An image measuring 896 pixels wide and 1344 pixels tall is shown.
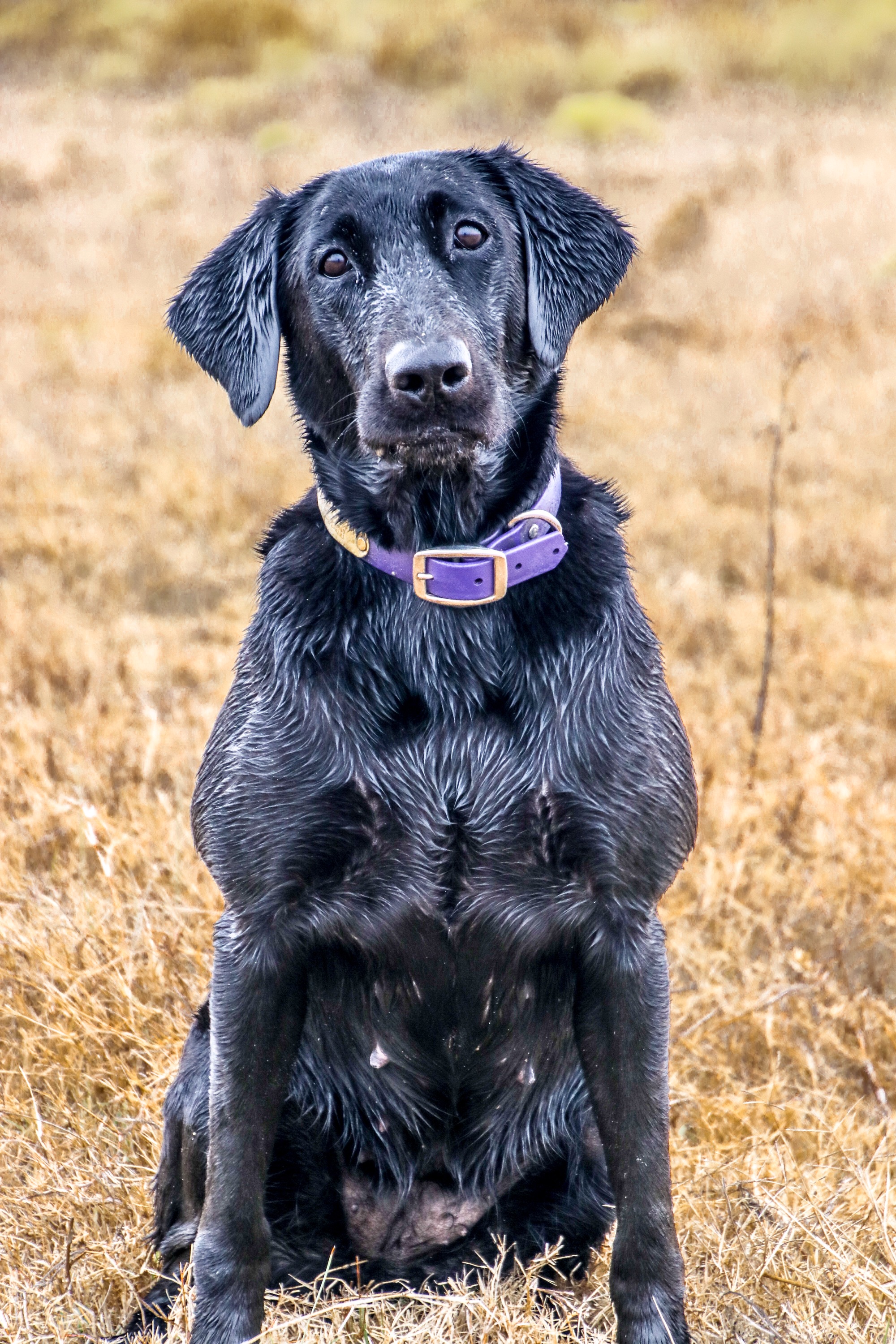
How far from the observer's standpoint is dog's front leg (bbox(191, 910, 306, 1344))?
2.28 metres

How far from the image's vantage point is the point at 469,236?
8.32 feet

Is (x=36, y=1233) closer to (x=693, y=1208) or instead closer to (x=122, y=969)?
(x=122, y=969)

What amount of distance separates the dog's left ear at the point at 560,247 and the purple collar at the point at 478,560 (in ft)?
1.08

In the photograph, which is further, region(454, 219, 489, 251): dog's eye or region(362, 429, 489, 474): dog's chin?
region(454, 219, 489, 251): dog's eye

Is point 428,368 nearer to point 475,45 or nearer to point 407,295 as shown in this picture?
point 407,295

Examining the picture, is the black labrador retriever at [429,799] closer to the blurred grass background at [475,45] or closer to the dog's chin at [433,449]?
the dog's chin at [433,449]

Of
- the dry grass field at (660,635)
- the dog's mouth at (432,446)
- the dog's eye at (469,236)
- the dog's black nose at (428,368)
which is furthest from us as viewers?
the dry grass field at (660,635)

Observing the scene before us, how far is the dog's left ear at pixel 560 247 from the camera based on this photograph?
2.58m

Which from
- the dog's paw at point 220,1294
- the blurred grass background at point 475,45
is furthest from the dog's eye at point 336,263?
the blurred grass background at point 475,45

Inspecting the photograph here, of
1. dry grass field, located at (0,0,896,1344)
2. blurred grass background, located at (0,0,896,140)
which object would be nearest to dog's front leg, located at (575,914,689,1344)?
dry grass field, located at (0,0,896,1344)

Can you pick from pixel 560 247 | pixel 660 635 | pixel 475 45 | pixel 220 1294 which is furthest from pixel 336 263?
pixel 475 45

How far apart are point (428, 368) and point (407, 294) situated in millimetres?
241

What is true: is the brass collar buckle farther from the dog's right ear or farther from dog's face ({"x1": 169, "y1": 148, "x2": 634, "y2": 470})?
the dog's right ear

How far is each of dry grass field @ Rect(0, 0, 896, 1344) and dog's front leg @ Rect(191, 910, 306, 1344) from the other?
0.12 m
